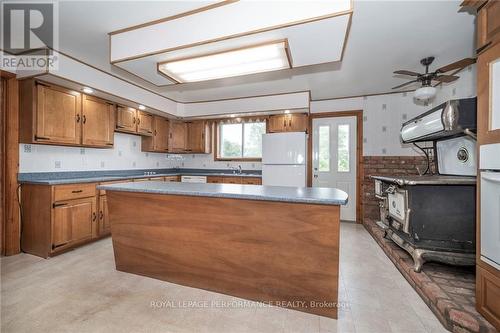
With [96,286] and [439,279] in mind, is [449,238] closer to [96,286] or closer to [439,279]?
[439,279]

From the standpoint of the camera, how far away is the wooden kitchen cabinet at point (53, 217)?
2.79 metres

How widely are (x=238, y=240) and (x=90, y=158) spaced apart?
316 cm

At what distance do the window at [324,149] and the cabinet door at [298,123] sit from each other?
49cm

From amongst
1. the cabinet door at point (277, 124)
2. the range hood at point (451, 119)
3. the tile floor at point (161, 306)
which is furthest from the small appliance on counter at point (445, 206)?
the cabinet door at point (277, 124)

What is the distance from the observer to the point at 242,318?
174 centimetres

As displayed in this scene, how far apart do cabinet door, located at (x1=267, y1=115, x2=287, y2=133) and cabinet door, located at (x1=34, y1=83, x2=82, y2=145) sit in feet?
10.3

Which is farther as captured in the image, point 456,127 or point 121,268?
point 121,268

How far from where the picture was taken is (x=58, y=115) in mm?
3039

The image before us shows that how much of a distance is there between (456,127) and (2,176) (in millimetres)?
4988

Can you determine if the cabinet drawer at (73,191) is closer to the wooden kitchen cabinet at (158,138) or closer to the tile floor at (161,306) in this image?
the tile floor at (161,306)

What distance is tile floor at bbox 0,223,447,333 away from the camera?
166 cm

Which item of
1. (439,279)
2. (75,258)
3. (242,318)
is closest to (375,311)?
(439,279)

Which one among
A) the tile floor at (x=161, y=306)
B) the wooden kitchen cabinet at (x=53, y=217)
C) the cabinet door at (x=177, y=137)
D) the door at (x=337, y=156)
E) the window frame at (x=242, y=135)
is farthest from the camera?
the cabinet door at (x=177, y=137)

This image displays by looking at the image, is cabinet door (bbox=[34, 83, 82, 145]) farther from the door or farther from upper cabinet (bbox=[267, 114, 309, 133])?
the door
